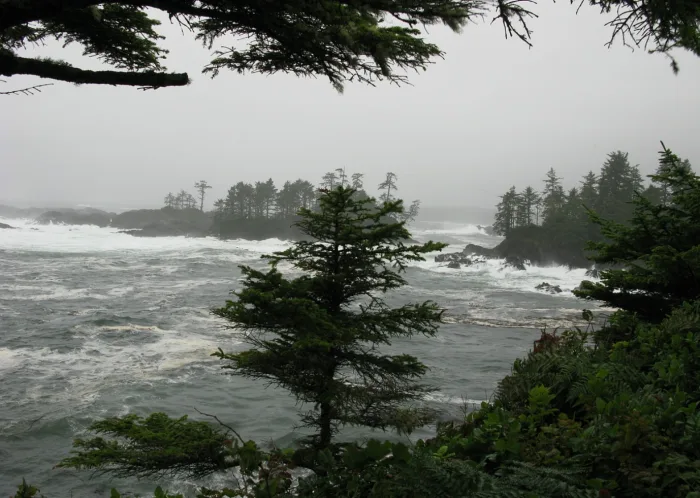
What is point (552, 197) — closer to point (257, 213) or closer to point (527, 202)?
point (527, 202)

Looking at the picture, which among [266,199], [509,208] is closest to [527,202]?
[509,208]

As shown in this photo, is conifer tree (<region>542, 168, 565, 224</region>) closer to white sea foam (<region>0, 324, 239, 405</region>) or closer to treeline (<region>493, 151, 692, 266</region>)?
treeline (<region>493, 151, 692, 266</region>)

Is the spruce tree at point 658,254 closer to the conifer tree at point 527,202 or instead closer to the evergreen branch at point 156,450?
the evergreen branch at point 156,450

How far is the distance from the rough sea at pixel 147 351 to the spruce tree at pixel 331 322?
1.60 metres

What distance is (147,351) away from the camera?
53.5 feet

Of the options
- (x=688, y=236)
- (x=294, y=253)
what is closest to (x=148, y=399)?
(x=294, y=253)

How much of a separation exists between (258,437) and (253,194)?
65.7 metres

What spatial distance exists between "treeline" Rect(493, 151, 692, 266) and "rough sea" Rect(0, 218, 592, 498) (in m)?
10.3

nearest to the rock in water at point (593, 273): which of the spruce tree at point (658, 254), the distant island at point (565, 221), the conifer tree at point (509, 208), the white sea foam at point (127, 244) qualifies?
the distant island at point (565, 221)

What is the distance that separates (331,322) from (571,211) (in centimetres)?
5401

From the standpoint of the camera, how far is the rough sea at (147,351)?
1073 centimetres

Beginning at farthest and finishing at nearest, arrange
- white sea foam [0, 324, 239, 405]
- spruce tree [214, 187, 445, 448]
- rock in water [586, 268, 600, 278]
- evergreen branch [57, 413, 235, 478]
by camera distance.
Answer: rock in water [586, 268, 600, 278] < white sea foam [0, 324, 239, 405] < spruce tree [214, 187, 445, 448] < evergreen branch [57, 413, 235, 478]

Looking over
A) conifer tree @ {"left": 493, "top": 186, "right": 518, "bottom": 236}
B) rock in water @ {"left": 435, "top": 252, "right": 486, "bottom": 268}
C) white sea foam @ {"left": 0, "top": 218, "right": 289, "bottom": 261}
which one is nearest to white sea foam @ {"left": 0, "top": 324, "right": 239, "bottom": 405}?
white sea foam @ {"left": 0, "top": 218, "right": 289, "bottom": 261}

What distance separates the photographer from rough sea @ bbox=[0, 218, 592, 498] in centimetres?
1073
